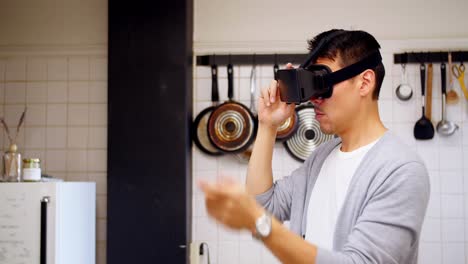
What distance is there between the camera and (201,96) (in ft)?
11.4

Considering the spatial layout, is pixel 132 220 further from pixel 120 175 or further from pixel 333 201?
pixel 333 201

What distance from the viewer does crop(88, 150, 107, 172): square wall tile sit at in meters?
3.48

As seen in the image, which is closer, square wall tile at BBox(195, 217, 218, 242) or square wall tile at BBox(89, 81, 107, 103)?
square wall tile at BBox(195, 217, 218, 242)

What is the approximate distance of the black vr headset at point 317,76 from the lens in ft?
4.98

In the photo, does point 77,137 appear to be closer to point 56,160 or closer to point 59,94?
point 56,160

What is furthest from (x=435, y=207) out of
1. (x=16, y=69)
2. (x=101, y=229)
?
(x=16, y=69)

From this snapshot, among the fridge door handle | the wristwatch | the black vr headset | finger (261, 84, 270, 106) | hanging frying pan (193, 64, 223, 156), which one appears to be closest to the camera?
the wristwatch

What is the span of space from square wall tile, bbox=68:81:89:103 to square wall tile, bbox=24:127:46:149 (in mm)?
263

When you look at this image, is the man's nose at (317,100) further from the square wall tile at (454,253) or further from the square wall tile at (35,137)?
the square wall tile at (35,137)

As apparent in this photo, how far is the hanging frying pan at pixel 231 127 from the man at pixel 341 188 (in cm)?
155

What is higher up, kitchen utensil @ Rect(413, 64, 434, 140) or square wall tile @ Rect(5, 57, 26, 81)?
square wall tile @ Rect(5, 57, 26, 81)

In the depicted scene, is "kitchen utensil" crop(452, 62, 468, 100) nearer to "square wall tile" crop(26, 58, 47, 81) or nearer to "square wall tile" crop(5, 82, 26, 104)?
"square wall tile" crop(26, 58, 47, 81)

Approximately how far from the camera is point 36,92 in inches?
141

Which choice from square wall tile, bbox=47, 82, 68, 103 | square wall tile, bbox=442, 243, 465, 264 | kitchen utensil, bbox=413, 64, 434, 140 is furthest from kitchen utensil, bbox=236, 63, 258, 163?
square wall tile, bbox=442, 243, 465, 264
